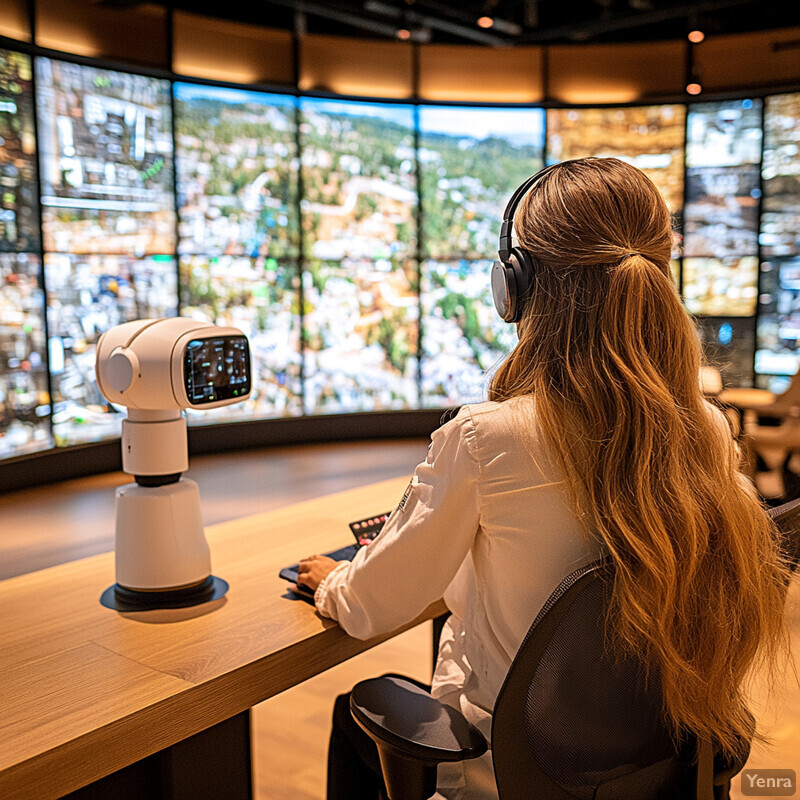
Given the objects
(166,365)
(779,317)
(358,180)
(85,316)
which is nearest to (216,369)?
(166,365)

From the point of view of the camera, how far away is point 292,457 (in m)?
6.29

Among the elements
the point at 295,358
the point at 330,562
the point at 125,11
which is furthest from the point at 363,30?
the point at 330,562

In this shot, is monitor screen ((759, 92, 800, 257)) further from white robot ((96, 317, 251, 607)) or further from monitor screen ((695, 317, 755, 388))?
white robot ((96, 317, 251, 607))

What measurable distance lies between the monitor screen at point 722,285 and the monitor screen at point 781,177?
0.73ft

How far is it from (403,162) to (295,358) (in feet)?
6.17

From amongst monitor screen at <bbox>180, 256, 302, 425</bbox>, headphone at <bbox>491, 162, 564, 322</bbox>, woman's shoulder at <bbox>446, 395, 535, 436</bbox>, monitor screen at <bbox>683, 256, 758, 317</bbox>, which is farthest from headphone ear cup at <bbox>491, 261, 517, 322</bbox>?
monitor screen at <bbox>683, 256, 758, 317</bbox>

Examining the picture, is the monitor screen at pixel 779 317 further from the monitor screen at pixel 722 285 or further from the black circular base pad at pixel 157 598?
the black circular base pad at pixel 157 598

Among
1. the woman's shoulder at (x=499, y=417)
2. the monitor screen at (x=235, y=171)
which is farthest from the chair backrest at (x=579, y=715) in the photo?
the monitor screen at (x=235, y=171)

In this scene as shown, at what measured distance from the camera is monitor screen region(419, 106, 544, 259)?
692cm

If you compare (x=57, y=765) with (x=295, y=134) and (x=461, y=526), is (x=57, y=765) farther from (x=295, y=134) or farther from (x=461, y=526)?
(x=295, y=134)

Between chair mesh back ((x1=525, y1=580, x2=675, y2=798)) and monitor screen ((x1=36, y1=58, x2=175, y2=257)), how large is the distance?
4.88m

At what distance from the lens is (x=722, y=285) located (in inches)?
273

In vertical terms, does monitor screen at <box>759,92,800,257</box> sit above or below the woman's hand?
above

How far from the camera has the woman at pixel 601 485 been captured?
1.08m
